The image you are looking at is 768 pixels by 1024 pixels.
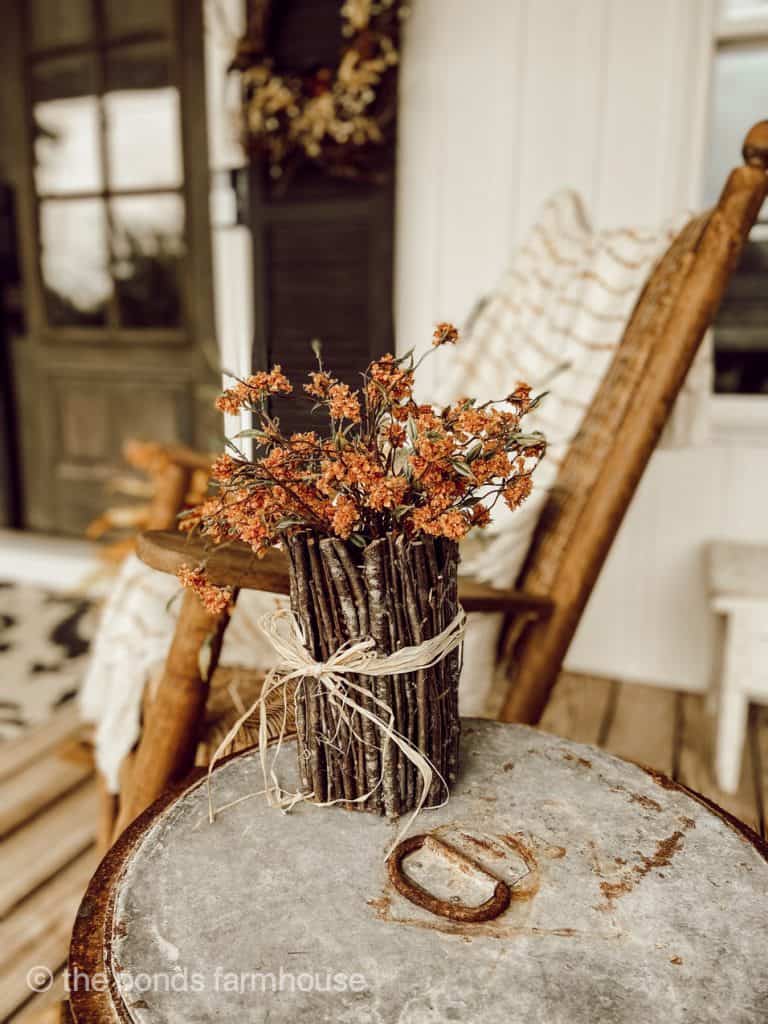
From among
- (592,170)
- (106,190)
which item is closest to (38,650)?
(106,190)

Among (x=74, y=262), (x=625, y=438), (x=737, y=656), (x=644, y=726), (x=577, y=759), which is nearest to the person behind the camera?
(x=577, y=759)

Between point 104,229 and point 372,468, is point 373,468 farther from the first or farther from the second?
point 104,229

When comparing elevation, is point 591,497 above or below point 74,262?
below

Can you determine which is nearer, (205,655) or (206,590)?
(206,590)

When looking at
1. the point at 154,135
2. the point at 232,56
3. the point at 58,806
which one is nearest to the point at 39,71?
the point at 154,135

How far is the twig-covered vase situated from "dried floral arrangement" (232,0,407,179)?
1783 millimetres

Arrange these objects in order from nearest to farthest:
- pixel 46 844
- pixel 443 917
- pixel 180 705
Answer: pixel 443 917
pixel 180 705
pixel 46 844

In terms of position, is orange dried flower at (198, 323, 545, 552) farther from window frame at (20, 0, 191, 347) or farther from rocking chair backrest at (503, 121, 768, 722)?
window frame at (20, 0, 191, 347)

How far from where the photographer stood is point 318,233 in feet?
7.61

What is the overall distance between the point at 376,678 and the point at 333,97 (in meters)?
1.90

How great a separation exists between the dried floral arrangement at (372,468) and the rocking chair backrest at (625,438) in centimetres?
47

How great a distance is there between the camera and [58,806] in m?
1.72

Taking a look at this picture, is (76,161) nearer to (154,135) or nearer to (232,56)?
(154,135)

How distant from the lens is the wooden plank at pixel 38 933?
48.8 inches
